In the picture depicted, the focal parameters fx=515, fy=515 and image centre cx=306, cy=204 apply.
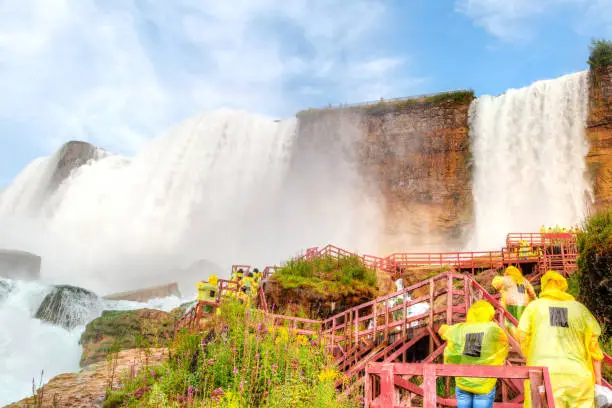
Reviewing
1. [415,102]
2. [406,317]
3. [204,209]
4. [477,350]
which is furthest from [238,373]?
[204,209]

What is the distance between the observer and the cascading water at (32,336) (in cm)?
1719

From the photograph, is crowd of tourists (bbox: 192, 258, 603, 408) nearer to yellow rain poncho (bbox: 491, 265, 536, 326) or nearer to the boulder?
yellow rain poncho (bbox: 491, 265, 536, 326)

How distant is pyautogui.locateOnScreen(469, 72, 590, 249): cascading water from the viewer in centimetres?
2912

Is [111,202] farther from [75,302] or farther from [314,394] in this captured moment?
[314,394]

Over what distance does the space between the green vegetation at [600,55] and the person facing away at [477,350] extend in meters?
29.6

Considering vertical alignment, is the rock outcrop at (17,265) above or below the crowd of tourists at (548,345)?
above

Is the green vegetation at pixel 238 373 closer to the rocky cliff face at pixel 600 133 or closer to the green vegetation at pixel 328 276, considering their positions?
the green vegetation at pixel 328 276

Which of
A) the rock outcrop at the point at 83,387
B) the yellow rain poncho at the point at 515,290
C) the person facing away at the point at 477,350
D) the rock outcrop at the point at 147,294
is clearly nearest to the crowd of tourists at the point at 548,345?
the person facing away at the point at 477,350

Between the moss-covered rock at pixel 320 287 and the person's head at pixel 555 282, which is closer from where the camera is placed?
the person's head at pixel 555 282

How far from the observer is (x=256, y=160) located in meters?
41.8

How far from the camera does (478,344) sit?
4.55 metres

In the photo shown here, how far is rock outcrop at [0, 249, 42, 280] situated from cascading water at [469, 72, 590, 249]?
28478 millimetres

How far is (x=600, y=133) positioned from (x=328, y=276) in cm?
2074

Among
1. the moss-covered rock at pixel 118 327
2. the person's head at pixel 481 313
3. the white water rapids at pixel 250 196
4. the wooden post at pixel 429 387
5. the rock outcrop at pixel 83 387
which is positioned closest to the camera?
the wooden post at pixel 429 387
